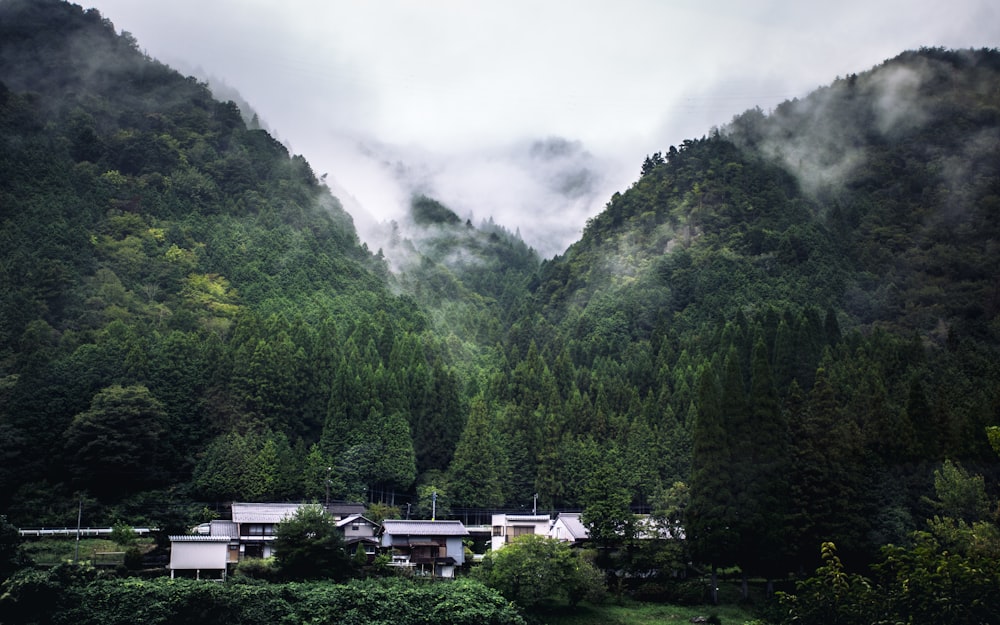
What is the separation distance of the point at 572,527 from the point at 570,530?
18.2 inches

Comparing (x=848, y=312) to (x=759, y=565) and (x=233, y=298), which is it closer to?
(x=759, y=565)

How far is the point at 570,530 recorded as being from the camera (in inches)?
1855

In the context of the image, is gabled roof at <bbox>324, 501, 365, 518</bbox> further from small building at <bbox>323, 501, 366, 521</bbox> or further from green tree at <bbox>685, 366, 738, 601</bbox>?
green tree at <bbox>685, 366, 738, 601</bbox>

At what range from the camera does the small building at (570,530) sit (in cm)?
4628

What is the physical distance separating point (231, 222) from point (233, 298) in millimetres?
15029

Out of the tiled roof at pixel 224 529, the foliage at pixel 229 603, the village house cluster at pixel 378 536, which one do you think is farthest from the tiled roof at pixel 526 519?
the tiled roof at pixel 224 529

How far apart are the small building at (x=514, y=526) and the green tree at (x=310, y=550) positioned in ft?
40.2

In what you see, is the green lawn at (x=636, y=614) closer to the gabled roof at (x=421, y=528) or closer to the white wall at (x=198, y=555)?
the gabled roof at (x=421, y=528)

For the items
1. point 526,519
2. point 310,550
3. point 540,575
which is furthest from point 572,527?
point 310,550

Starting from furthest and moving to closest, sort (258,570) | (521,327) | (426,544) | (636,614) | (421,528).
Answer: (521,327) → (421,528) → (426,544) → (636,614) → (258,570)

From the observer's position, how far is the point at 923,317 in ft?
233

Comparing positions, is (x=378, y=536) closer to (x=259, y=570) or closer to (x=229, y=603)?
(x=259, y=570)

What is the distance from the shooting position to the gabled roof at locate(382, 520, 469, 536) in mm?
44688

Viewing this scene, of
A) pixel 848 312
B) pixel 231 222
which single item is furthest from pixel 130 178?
pixel 848 312
